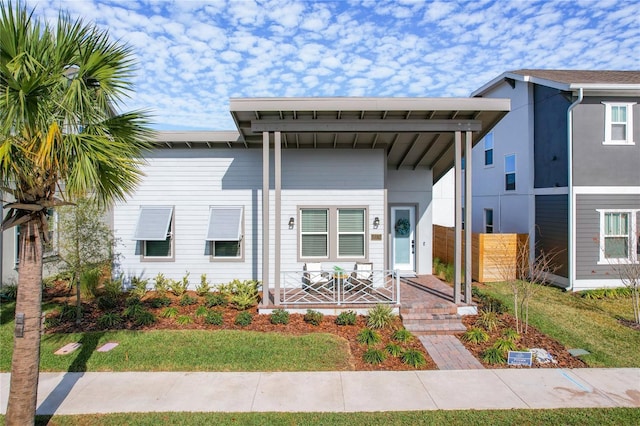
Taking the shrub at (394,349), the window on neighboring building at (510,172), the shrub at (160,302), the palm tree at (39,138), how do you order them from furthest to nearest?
the window on neighboring building at (510,172) → the shrub at (160,302) → the shrub at (394,349) → the palm tree at (39,138)

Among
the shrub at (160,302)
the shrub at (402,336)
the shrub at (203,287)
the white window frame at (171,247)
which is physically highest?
the white window frame at (171,247)

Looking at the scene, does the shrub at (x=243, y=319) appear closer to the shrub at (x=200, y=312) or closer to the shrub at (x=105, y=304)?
the shrub at (x=200, y=312)

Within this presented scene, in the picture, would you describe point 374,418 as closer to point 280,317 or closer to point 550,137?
point 280,317

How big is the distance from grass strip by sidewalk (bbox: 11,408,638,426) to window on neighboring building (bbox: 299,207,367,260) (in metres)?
5.88

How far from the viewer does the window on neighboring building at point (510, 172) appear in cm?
1416

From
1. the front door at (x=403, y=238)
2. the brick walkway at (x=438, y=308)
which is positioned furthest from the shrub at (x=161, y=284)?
the front door at (x=403, y=238)

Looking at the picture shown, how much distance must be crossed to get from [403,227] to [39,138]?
10.1 meters

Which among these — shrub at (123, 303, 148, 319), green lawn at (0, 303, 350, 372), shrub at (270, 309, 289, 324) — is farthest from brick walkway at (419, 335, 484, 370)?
shrub at (123, 303, 148, 319)

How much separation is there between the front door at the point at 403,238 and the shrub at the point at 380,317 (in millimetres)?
4346

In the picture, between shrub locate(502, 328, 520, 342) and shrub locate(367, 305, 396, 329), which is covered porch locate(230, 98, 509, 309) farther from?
shrub locate(502, 328, 520, 342)

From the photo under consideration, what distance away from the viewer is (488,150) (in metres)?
16.2

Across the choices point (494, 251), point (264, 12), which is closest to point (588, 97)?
point (494, 251)

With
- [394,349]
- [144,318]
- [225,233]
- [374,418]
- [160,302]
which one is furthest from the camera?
[225,233]

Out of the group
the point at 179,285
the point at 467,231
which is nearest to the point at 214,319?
the point at 179,285
